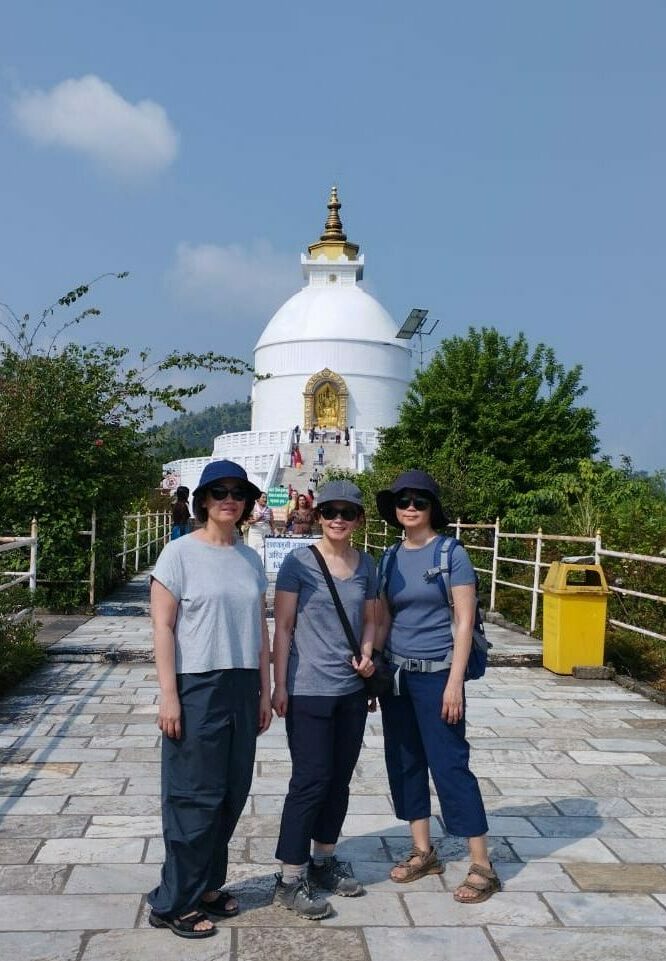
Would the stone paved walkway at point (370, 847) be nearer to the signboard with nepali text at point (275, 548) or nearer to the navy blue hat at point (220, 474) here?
the navy blue hat at point (220, 474)

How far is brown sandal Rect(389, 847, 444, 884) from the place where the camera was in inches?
153

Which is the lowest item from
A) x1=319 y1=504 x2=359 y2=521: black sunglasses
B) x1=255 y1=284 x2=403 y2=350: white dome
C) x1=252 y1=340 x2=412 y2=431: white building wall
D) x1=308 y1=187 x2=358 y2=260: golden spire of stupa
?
x1=319 y1=504 x2=359 y2=521: black sunglasses

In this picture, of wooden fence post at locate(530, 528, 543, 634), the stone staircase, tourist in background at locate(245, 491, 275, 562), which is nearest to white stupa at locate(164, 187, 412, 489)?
the stone staircase

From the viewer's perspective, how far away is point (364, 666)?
12.2 ft

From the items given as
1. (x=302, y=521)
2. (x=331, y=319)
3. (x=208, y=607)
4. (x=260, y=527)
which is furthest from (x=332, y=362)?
(x=208, y=607)

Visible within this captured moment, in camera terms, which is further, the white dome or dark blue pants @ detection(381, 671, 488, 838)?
the white dome

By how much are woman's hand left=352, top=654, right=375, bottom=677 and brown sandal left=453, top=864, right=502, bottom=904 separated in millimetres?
846

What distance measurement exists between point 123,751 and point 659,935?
3.36m

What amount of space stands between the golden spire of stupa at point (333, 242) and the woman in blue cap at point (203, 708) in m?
55.6

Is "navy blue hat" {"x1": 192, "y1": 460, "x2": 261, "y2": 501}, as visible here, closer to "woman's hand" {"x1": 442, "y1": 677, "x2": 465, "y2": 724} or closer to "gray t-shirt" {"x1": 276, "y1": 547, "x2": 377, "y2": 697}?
"gray t-shirt" {"x1": 276, "y1": 547, "x2": 377, "y2": 697}

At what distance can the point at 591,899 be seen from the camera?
3746 mm

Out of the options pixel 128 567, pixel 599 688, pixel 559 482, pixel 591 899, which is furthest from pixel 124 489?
pixel 591 899

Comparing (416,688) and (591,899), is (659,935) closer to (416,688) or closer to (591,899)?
(591,899)

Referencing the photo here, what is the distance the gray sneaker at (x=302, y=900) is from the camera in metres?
3.50
